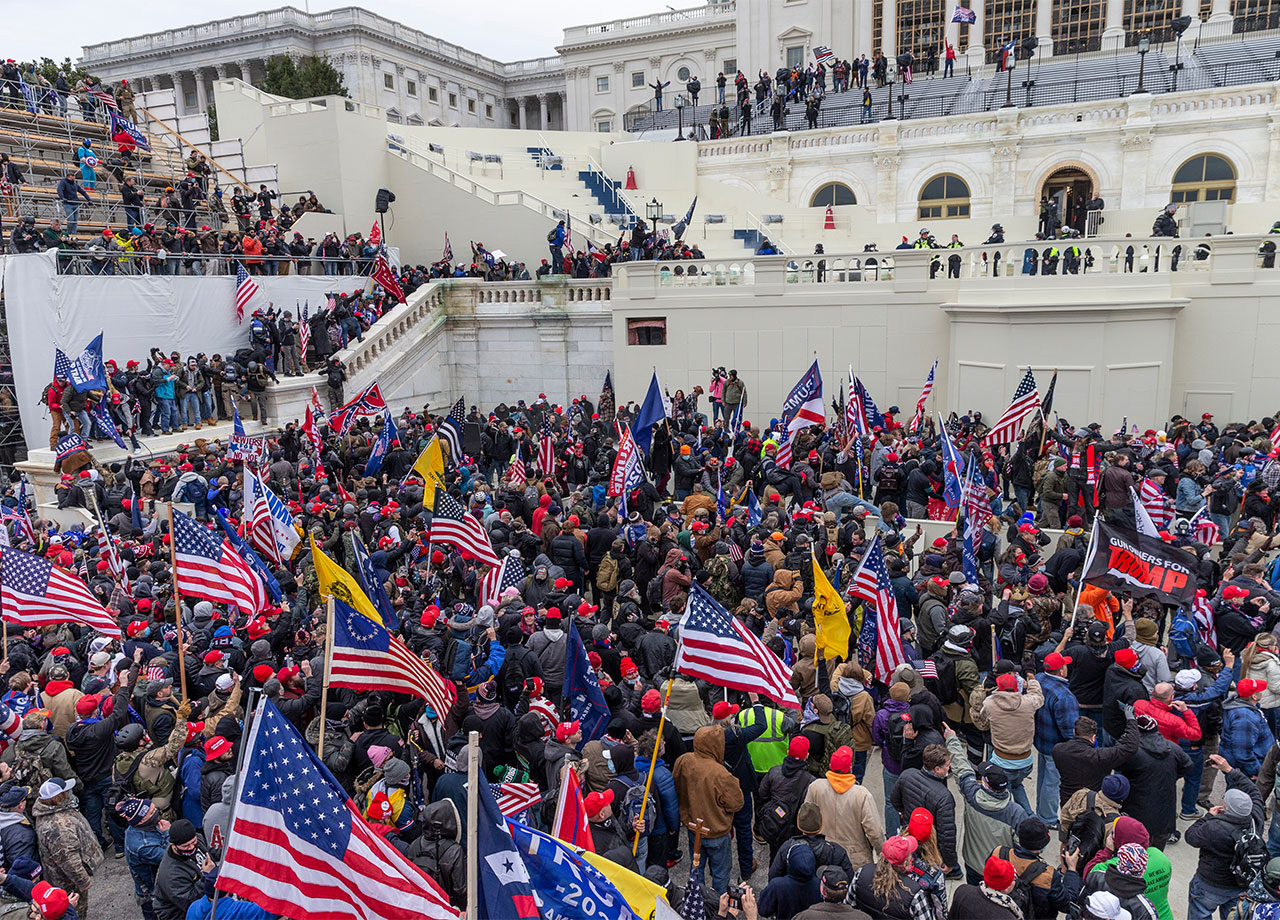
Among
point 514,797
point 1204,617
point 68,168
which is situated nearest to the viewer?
point 514,797

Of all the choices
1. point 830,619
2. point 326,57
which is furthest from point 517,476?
point 326,57

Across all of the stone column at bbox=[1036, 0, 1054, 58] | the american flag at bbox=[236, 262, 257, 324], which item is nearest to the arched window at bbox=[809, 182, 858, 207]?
the stone column at bbox=[1036, 0, 1054, 58]

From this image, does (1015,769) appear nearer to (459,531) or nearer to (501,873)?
(501,873)

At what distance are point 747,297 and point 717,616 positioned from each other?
52.5 feet

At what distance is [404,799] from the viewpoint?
644 cm

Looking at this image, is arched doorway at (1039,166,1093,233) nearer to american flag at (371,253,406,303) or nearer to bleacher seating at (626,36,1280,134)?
bleacher seating at (626,36,1280,134)

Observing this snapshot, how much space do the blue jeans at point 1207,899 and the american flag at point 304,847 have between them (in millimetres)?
4908

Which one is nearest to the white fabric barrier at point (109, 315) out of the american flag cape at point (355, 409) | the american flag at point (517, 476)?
the american flag cape at point (355, 409)

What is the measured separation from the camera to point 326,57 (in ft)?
213

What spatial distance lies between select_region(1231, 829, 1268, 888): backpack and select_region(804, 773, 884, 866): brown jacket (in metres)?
2.17

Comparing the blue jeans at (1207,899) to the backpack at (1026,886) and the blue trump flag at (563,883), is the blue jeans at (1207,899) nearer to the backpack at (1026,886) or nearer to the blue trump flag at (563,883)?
the backpack at (1026,886)

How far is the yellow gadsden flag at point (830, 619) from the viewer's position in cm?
845

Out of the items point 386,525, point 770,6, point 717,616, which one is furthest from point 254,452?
Answer: point 770,6

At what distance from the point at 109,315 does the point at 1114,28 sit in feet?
144
